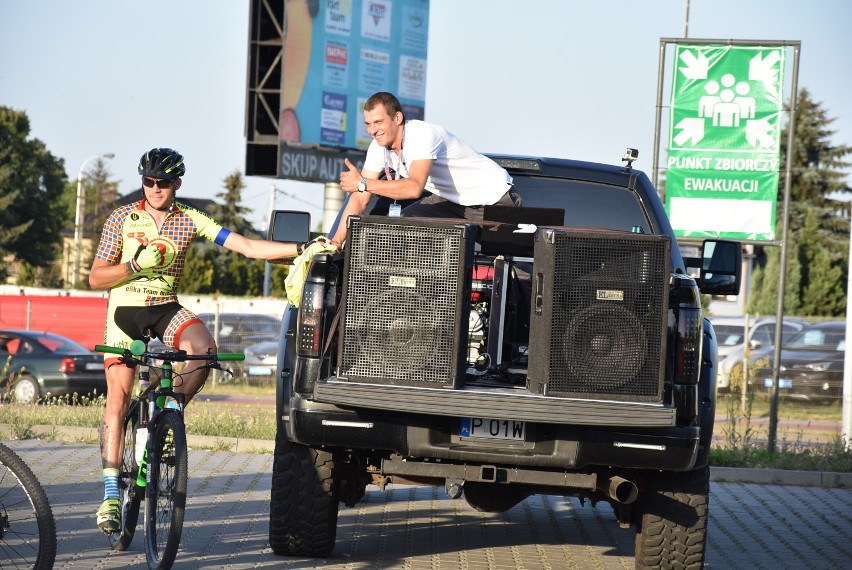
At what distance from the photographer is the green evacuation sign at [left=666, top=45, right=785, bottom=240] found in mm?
14078

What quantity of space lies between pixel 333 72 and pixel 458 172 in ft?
70.9

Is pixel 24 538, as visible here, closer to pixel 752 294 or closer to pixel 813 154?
pixel 752 294

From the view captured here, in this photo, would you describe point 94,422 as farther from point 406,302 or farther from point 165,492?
point 406,302

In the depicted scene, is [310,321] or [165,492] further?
[165,492]

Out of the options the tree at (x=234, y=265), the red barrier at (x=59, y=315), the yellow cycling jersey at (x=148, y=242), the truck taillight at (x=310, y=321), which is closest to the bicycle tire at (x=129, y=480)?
the yellow cycling jersey at (x=148, y=242)

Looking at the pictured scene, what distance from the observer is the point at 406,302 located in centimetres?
579

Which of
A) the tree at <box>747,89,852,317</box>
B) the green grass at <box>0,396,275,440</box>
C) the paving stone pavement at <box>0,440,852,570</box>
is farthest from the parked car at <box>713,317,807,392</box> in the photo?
the tree at <box>747,89,852,317</box>

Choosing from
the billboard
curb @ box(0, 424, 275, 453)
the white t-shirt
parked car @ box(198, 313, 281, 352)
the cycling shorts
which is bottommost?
curb @ box(0, 424, 275, 453)

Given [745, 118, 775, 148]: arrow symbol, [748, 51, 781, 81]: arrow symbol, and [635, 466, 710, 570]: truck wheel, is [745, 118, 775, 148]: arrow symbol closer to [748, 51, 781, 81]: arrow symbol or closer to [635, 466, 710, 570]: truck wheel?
[748, 51, 781, 81]: arrow symbol

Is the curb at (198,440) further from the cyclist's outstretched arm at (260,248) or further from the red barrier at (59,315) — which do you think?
the red barrier at (59,315)

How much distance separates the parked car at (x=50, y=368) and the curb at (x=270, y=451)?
10.0 metres

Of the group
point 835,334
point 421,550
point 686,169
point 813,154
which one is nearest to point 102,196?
point 813,154

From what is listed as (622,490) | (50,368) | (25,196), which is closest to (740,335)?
(50,368)

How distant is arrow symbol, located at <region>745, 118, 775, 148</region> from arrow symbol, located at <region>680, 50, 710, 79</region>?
0.74 metres
